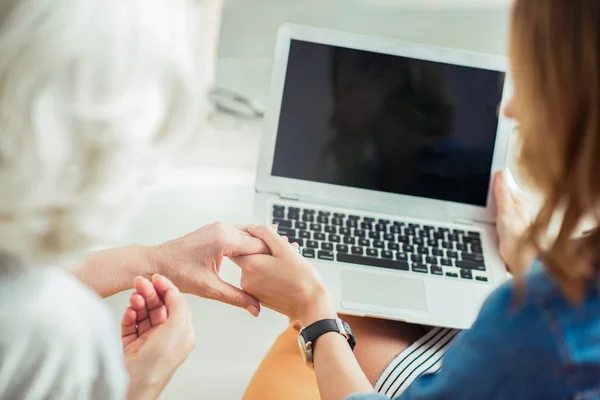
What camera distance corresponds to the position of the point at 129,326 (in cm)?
71

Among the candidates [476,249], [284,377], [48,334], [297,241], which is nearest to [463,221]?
[476,249]

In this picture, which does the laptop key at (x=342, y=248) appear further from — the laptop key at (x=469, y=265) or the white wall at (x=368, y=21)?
the white wall at (x=368, y=21)

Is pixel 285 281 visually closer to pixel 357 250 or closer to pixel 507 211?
pixel 357 250

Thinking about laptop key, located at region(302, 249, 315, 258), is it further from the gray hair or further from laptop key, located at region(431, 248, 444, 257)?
the gray hair

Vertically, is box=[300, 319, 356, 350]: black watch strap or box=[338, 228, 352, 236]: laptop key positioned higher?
box=[338, 228, 352, 236]: laptop key

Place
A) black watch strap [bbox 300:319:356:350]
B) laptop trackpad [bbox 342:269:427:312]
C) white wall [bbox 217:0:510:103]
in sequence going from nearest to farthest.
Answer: black watch strap [bbox 300:319:356:350]
laptop trackpad [bbox 342:269:427:312]
white wall [bbox 217:0:510:103]

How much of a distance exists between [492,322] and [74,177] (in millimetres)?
323

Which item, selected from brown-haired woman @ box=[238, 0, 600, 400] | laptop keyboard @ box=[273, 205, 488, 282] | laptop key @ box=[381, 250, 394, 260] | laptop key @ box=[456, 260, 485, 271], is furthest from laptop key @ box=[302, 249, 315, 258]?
brown-haired woman @ box=[238, 0, 600, 400]

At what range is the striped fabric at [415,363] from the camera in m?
0.79

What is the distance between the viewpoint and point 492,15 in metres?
1.26

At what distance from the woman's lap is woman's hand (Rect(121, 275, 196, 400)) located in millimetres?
152

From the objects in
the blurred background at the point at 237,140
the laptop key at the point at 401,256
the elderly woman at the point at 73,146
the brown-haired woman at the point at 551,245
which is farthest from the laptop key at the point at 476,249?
the elderly woman at the point at 73,146

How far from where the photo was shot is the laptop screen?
0.96 m

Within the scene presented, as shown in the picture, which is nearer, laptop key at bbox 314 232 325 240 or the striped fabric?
the striped fabric
